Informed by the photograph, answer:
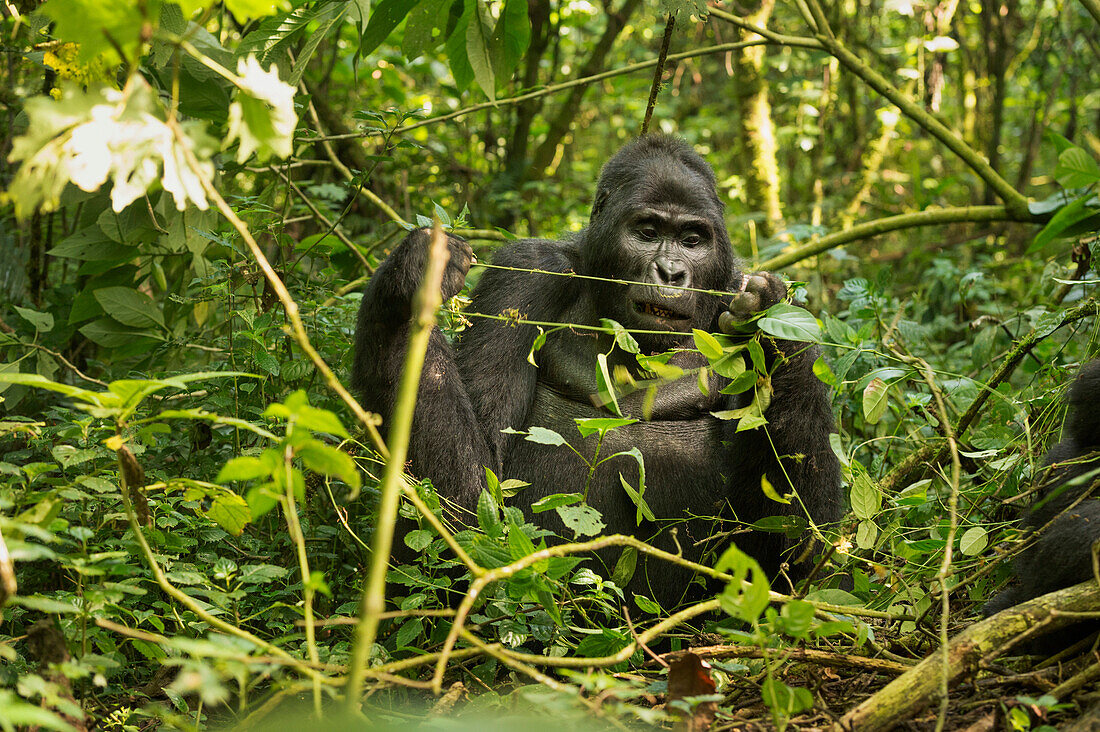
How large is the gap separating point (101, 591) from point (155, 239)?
2.49 meters

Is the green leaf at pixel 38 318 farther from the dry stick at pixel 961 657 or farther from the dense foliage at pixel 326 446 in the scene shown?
the dry stick at pixel 961 657

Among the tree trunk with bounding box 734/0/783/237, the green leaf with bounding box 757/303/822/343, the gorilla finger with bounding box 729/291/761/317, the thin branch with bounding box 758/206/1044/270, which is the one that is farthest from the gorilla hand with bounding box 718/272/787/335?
the tree trunk with bounding box 734/0/783/237

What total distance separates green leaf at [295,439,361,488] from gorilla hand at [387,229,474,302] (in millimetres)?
1373

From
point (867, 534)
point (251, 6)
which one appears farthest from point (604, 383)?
point (251, 6)

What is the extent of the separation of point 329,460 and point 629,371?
2125mm

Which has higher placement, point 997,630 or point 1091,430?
point 1091,430

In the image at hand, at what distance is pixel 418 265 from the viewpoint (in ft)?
9.87

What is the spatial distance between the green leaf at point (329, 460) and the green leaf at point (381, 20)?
2.19 meters

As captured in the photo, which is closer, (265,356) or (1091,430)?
(1091,430)

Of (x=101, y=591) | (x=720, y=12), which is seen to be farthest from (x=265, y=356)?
(x=720, y=12)

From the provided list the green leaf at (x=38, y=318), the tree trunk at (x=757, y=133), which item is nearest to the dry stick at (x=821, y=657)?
the green leaf at (x=38, y=318)

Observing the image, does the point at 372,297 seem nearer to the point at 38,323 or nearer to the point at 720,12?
the point at 38,323

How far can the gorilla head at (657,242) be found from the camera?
345 cm

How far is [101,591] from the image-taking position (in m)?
1.91
